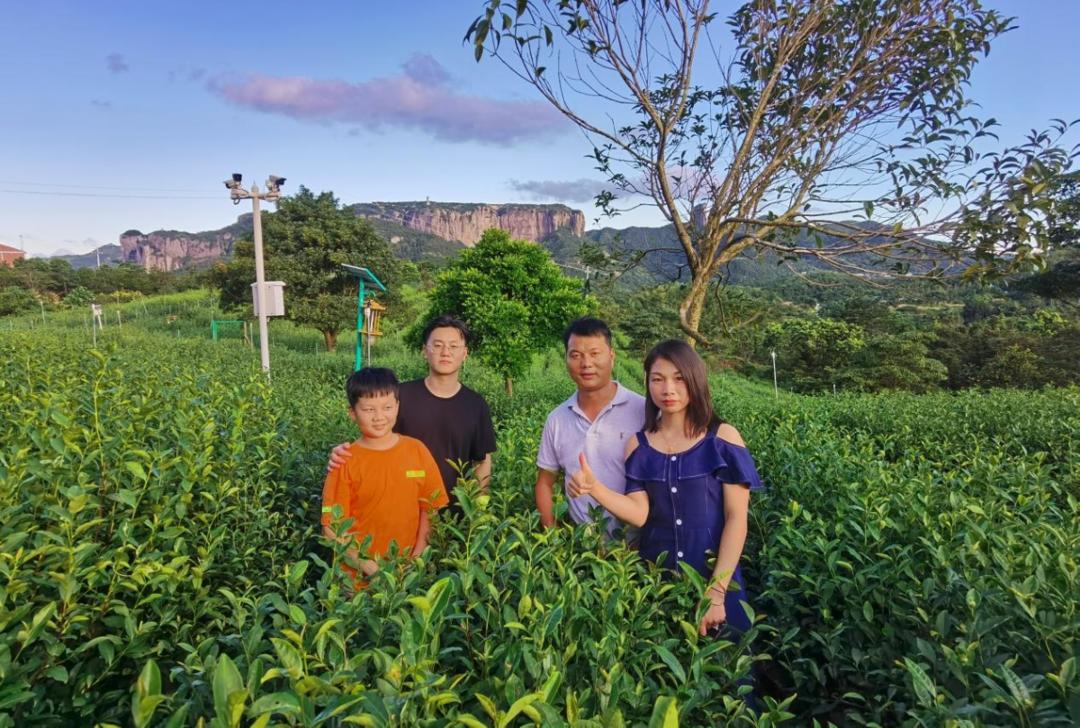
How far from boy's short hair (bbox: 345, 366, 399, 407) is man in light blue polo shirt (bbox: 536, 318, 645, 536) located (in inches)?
A: 26.7

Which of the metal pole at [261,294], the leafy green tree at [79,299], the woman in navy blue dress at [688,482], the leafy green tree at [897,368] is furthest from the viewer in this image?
the leafy green tree at [79,299]

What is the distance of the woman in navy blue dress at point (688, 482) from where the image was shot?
205cm

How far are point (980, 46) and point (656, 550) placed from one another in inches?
125

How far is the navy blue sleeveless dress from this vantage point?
2072mm

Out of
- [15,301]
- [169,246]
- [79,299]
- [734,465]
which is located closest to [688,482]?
[734,465]

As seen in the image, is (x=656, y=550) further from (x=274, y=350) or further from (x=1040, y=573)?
(x=274, y=350)

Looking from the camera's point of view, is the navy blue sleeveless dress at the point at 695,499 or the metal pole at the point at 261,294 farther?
the metal pole at the point at 261,294

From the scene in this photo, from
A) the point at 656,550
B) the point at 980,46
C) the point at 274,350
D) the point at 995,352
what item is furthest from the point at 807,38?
the point at 995,352

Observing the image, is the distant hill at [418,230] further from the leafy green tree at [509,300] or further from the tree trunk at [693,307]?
the tree trunk at [693,307]

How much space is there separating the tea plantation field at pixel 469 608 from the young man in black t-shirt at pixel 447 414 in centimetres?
20

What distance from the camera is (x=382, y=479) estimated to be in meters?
2.28

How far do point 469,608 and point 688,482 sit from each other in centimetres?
108

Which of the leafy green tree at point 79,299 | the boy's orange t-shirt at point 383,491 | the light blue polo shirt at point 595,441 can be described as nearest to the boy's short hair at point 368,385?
the boy's orange t-shirt at point 383,491

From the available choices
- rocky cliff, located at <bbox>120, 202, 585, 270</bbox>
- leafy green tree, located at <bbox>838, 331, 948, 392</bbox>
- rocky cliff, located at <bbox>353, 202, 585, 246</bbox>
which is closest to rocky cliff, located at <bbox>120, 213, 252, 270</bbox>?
rocky cliff, located at <bbox>120, 202, 585, 270</bbox>
